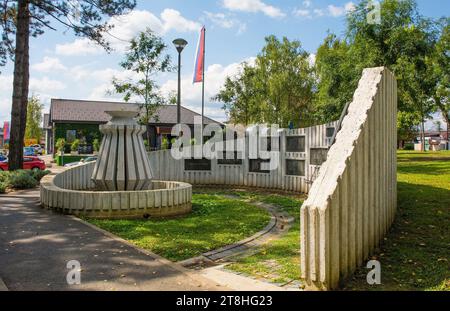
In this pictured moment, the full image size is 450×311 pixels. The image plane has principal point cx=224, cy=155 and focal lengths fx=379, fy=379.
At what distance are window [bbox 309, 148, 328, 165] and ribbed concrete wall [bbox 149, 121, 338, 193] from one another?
0.11 metres

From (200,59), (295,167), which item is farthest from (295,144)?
(200,59)

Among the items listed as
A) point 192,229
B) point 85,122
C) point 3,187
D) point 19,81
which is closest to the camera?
point 192,229

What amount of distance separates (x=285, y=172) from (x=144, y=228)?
8.01 m

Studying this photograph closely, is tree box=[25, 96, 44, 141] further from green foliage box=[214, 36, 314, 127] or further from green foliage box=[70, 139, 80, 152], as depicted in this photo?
green foliage box=[214, 36, 314, 127]

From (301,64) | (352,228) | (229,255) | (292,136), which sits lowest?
(229,255)

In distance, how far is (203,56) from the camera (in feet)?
74.0

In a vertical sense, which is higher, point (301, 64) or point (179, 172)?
point (301, 64)

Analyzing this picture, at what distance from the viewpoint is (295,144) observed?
14219 millimetres

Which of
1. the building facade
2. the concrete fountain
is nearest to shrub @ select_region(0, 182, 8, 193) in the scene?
the concrete fountain

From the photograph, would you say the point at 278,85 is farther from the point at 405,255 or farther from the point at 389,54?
the point at 405,255

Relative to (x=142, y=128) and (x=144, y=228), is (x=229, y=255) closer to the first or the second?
(x=144, y=228)

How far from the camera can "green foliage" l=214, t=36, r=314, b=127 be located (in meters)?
32.2

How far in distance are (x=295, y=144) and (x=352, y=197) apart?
31.5ft
